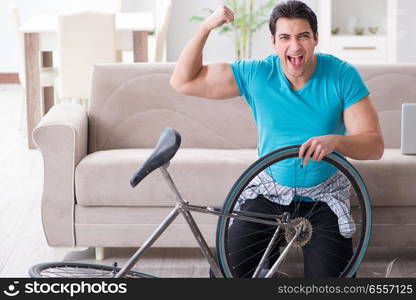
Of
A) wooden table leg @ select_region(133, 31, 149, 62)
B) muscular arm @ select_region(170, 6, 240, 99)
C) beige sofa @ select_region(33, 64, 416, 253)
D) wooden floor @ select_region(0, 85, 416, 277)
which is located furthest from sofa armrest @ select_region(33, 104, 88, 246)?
wooden table leg @ select_region(133, 31, 149, 62)

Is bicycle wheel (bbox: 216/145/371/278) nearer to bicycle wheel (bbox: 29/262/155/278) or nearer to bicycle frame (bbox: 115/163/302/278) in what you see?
bicycle frame (bbox: 115/163/302/278)

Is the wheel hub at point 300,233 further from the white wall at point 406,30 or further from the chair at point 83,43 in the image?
A: the white wall at point 406,30

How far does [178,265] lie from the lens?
3.15 meters

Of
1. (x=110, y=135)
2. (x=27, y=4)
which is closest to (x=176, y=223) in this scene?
(x=110, y=135)

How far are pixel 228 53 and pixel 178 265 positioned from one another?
4867 mm

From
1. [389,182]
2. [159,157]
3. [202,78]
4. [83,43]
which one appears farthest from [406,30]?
[159,157]

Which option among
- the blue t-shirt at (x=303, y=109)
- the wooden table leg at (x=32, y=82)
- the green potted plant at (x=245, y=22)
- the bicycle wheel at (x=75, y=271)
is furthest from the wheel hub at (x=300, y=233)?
the green potted plant at (x=245, y=22)

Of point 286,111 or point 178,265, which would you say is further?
point 178,265

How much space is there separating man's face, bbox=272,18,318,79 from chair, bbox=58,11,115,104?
286 centimetres

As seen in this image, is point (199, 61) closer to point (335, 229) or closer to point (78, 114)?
point (335, 229)

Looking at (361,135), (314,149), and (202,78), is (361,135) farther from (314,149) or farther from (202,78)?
(202,78)

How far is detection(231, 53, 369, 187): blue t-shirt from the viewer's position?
2.37 metres

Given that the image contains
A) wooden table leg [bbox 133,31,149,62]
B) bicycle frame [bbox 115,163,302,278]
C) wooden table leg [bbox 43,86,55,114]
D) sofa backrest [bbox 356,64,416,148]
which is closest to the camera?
bicycle frame [bbox 115,163,302,278]

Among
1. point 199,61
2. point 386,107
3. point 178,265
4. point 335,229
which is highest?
point 199,61
